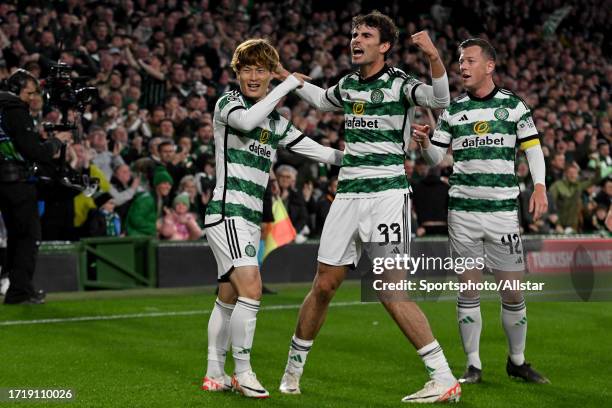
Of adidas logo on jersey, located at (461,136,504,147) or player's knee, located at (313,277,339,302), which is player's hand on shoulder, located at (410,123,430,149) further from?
player's knee, located at (313,277,339,302)

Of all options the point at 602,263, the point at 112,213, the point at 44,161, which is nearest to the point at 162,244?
the point at 112,213

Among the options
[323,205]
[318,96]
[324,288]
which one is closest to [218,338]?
[324,288]

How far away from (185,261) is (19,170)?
12.5 ft

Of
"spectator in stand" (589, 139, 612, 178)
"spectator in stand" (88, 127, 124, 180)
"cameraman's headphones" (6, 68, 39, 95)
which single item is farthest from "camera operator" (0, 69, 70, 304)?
"spectator in stand" (589, 139, 612, 178)

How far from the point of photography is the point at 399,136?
22.4ft

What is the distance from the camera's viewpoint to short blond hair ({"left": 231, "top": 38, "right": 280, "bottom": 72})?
6.75 meters

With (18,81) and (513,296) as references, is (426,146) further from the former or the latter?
(18,81)

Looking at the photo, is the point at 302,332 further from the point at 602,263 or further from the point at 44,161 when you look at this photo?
the point at 602,263

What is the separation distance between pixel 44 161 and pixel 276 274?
16.7 feet

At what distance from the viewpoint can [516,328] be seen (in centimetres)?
A: 754

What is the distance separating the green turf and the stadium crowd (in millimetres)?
2252

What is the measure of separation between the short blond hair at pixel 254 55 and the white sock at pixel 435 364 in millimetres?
2012

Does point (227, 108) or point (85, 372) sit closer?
point (227, 108)

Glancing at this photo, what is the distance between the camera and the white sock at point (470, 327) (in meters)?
7.47
